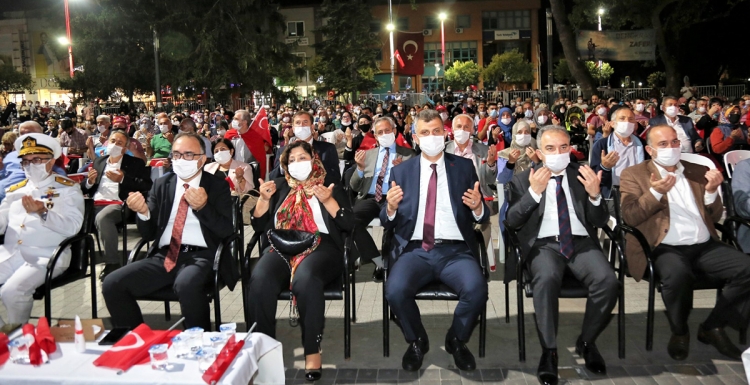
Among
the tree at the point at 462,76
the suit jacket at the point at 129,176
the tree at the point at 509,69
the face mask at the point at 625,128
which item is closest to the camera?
the suit jacket at the point at 129,176

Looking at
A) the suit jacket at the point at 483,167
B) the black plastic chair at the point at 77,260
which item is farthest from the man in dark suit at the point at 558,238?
the black plastic chair at the point at 77,260

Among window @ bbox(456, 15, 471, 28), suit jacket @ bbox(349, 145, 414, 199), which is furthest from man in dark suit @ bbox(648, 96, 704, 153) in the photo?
window @ bbox(456, 15, 471, 28)

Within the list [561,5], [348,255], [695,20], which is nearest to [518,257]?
[348,255]

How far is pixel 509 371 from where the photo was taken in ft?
14.2

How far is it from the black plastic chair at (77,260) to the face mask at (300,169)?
168 centimetres

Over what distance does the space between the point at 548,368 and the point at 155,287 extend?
Answer: 8.92 feet

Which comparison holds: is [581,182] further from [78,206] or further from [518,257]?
[78,206]

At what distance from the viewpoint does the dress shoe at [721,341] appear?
4.38m

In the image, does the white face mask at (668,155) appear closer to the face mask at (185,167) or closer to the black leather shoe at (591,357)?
the black leather shoe at (591,357)

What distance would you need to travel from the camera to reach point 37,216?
498 cm

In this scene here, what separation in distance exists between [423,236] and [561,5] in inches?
947

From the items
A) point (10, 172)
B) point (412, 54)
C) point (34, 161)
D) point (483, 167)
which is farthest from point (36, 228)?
point (412, 54)

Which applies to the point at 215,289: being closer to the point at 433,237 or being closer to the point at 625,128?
the point at 433,237

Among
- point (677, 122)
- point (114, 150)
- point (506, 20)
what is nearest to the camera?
point (114, 150)
